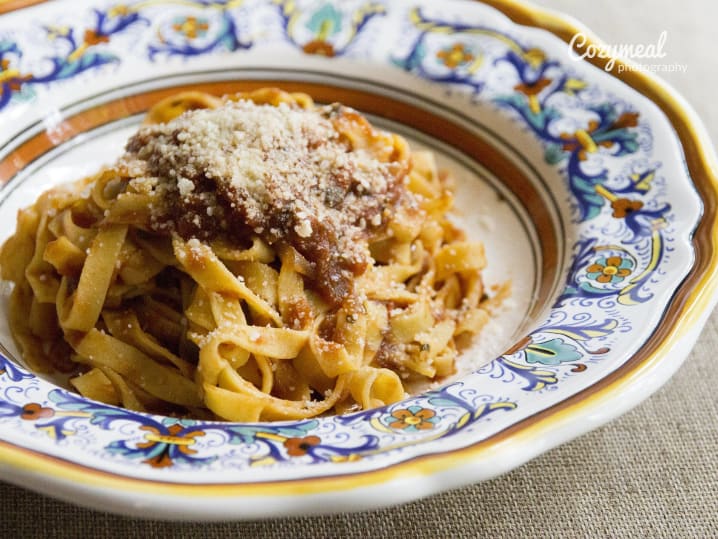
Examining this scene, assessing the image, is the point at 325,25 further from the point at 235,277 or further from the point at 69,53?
the point at 235,277

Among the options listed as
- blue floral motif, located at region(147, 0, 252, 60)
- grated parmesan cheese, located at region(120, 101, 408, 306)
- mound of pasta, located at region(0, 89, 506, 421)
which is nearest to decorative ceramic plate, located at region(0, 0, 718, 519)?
blue floral motif, located at region(147, 0, 252, 60)

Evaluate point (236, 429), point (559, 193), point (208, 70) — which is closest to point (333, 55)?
point (208, 70)

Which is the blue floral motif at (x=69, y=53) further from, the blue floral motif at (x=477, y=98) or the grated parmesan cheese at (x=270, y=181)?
the grated parmesan cheese at (x=270, y=181)

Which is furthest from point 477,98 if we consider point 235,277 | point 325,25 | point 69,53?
point 69,53

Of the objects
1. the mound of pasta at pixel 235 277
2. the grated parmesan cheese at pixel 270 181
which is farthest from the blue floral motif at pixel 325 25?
the grated parmesan cheese at pixel 270 181

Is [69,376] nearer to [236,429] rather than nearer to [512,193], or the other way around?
[236,429]
